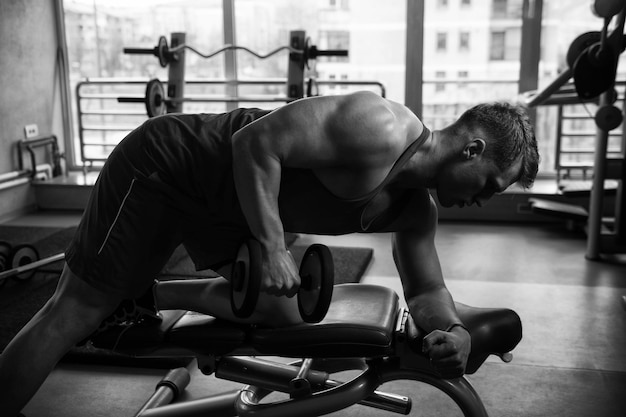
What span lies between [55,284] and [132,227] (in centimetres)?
180

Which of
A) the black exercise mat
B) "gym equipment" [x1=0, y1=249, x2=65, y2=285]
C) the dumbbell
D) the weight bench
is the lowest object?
the black exercise mat

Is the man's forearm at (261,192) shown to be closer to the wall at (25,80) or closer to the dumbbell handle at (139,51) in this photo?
the dumbbell handle at (139,51)

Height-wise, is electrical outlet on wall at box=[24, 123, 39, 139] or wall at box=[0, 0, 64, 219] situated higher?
wall at box=[0, 0, 64, 219]

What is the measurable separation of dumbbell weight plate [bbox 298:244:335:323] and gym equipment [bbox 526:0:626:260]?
93.9 inches

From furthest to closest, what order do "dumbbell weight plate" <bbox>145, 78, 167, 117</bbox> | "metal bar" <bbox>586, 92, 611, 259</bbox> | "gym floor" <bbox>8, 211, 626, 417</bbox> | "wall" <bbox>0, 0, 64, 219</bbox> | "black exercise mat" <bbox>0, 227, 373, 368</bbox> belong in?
"wall" <bbox>0, 0, 64, 219</bbox> < "dumbbell weight plate" <bbox>145, 78, 167, 117</bbox> < "metal bar" <bbox>586, 92, 611, 259</bbox> < "black exercise mat" <bbox>0, 227, 373, 368</bbox> < "gym floor" <bbox>8, 211, 626, 417</bbox>

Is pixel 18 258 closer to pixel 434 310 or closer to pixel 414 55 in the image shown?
pixel 434 310

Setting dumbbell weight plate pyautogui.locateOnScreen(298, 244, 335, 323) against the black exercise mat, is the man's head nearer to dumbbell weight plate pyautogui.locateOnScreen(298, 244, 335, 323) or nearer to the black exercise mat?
dumbbell weight plate pyautogui.locateOnScreen(298, 244, 335, 323)

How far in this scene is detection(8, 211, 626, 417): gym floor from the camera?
2.00 m

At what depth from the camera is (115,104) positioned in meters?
5.51

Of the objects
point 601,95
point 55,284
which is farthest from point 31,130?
point 601,95

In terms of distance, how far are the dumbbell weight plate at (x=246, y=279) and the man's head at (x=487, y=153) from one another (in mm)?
432

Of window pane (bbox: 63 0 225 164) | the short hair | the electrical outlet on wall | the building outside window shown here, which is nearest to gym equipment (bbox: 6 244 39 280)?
the electrical outlet on wall

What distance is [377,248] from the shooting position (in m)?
3.82

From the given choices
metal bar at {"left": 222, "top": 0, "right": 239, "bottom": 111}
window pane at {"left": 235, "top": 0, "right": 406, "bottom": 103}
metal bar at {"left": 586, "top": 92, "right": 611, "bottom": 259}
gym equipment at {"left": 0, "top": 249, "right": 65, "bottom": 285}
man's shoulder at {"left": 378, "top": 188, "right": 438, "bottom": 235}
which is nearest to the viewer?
man's shoulder at {"left": 378, "top": 188, "right": 438, "bottom": 235}
